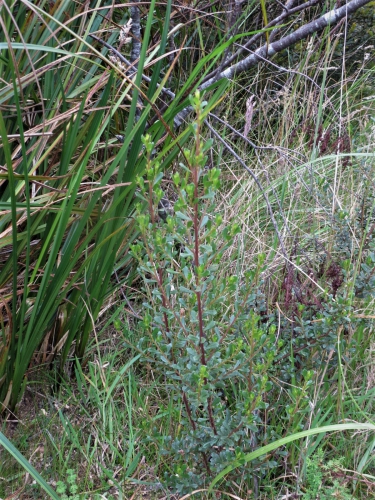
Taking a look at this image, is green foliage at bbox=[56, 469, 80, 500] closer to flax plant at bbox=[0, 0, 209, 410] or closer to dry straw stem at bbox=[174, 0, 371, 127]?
flax plant at bbox=[0, 0, 209, 410]

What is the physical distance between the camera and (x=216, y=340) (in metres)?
1.22

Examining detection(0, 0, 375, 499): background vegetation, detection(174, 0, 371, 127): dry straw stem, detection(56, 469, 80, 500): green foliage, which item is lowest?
detection(56, 469, 80, 500): green foliage

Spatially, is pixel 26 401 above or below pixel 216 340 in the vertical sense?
below

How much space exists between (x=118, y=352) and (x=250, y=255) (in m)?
0.52

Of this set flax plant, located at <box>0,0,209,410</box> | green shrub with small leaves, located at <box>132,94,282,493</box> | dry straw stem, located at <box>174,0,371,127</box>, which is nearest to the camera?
green shrub with small leaves, located at <box>132,94,282,493</box>

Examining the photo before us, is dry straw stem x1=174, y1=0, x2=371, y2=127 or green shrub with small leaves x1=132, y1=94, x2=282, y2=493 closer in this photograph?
green shrub with small leaves x1=132, y1=94, x2=282, y2=493

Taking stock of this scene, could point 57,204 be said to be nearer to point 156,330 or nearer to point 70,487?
point 156,330

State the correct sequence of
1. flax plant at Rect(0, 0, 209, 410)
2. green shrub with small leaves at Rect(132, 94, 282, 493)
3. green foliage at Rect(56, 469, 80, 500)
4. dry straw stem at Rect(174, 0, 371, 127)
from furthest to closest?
dry straw stem at Rect(174, 0, 371, 127) → flax plant at Rect(0, 0, 209, 410) → green foliage at Rect(56, 469, 80, 500) → green shrub with small leaves at Rect(132, 94, 282, 493)

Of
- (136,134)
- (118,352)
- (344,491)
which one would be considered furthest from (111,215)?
(344,491)

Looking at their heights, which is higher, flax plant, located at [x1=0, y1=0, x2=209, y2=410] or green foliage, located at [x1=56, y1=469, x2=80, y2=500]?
flax plant, located at [x1=0, y1=0, x2=209, y2=410]

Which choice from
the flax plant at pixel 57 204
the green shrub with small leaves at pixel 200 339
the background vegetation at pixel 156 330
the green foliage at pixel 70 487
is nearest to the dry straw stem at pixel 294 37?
the background vegetation at pixel 156 330

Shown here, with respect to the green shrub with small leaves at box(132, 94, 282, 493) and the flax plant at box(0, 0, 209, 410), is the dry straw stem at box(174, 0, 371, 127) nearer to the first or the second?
the flax plant at box(0, 0, 209, 410)

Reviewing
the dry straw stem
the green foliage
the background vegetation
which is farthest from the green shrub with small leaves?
the dry straw stem

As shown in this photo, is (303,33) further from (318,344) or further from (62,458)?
(62,458)
